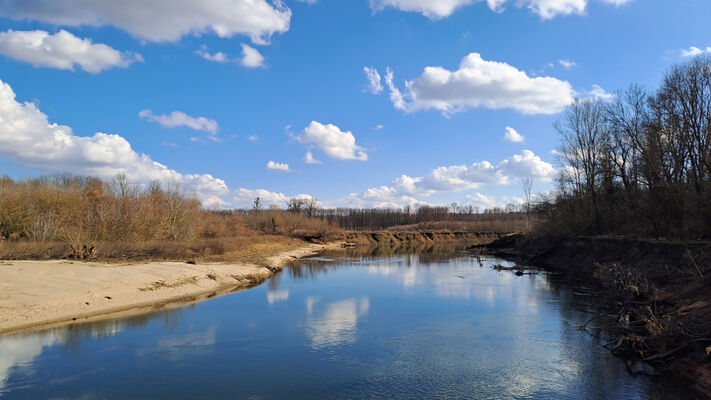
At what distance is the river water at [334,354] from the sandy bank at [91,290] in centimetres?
166

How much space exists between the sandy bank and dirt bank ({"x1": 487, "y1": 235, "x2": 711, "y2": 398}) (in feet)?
61.5

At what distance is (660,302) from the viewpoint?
15.8 metres

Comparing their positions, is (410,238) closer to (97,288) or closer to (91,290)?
(97,288)

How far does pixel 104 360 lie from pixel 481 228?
326 feet

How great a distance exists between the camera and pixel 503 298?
69.2 ft

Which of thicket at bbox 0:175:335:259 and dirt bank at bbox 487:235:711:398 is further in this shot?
thicket at bbox 0:175:335:259

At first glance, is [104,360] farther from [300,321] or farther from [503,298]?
[503,298]

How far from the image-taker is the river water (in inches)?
371

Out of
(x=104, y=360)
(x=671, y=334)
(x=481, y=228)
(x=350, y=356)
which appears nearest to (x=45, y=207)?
(x=104, y=360)

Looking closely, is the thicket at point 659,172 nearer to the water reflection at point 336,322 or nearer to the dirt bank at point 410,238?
the water reflection at point 336,322

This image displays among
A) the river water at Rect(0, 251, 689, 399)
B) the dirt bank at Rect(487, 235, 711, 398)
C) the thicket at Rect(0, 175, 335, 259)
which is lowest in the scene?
the river water at Rect(0, 251, 689, 399)

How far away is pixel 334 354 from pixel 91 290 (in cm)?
1301

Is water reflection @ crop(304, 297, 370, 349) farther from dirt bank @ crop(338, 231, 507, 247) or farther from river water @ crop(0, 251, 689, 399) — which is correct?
dirt bank @ crop(338, 231, 507, 247)

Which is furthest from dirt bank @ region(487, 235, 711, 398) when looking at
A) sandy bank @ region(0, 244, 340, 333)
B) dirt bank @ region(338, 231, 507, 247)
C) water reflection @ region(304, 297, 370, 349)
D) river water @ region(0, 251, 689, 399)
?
dirt bank @ region(338, 231, 507, 247)
